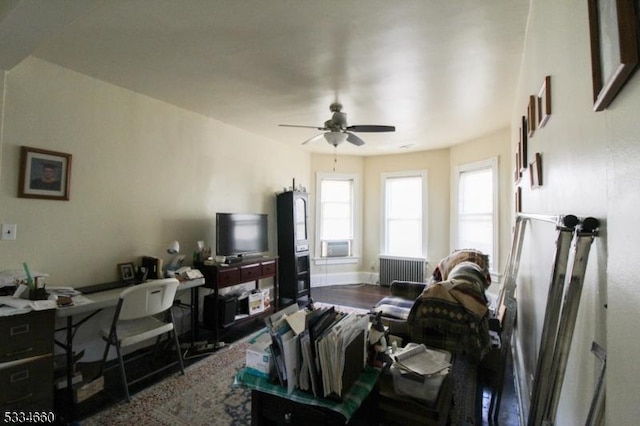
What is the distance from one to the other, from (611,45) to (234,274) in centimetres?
350

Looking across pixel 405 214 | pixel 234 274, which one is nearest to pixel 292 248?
pixel 234 274

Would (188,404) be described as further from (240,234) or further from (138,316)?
(240,234)

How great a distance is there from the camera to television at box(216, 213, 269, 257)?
142 inches

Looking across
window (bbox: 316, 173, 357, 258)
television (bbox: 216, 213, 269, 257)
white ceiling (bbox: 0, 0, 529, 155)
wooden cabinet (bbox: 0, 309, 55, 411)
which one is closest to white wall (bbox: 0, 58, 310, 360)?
white ceiling (bbox: 0, 0, 529, 155)

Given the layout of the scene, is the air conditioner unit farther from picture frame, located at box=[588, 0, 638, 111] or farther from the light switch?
picture frame, located at box=[588, 0, 638, 111]

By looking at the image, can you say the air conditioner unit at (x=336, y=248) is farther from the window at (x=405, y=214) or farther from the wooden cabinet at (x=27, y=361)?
the wooden cabinet at (x=27, y=361)

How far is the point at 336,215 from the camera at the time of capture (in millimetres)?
6039

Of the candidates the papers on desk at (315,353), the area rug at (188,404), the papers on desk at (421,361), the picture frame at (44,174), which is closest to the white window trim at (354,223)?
the area rug at (188,404)

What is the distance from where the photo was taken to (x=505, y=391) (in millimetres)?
2414

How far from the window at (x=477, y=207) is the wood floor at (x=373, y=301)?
5.59 ft

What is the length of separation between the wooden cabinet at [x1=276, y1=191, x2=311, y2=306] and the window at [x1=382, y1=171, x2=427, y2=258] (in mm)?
1877

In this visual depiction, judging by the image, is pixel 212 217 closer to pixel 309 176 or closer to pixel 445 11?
pixel 309 176

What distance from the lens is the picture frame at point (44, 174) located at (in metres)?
2.35

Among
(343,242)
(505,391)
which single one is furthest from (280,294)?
(505,391)
